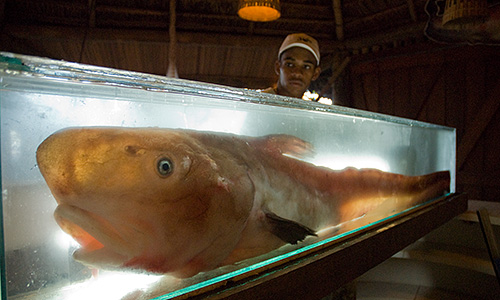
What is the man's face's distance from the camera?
4113 mm

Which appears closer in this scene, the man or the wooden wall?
the man

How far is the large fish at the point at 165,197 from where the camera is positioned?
2.95 feet

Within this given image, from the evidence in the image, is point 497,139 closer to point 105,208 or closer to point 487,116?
point 487,116

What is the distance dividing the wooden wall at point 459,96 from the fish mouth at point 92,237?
25.1ft

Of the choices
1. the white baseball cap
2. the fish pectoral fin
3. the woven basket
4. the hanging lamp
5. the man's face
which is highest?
the hanging lamp

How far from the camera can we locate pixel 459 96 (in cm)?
703

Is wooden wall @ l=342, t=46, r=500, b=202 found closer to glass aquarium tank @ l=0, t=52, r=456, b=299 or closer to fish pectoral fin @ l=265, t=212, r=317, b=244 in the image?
glass aquarium tank @ l=0, t=52, r=456, b=299

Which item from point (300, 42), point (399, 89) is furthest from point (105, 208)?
point (399, 89)

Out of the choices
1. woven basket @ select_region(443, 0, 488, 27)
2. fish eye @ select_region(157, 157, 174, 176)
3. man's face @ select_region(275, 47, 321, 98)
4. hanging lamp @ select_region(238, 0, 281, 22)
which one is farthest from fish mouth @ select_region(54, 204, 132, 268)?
woven basket @ select_region(443, 0, 488, 27)

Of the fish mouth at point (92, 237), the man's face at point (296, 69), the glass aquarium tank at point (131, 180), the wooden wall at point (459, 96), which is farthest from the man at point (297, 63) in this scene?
the wooden wall at point (459, 96)

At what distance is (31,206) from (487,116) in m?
7.92

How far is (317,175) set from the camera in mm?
1930

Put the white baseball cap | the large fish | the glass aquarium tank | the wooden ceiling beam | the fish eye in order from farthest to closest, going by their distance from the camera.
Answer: the wooden ceiling beam → the white baseball cap → the fish eye → the large fish → the glass aquarium tank

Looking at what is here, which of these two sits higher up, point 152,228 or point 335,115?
point 335,115
